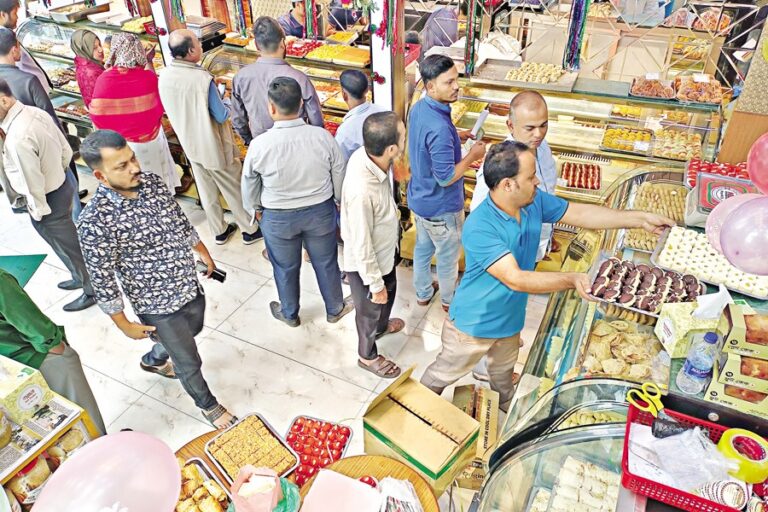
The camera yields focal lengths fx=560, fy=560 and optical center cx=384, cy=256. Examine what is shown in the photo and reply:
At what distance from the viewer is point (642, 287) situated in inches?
102

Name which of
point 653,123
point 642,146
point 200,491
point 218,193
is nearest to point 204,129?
point 218,193

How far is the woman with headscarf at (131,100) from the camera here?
4.69m

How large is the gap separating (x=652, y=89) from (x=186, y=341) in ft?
12.3

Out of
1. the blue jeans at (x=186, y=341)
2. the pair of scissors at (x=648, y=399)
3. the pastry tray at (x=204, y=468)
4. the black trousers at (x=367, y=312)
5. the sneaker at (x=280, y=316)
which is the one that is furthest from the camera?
the sneaker at (x=280, y=316)

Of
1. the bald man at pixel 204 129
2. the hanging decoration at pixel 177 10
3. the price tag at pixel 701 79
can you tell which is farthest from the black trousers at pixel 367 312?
the hanging decoration at pixel 177 10

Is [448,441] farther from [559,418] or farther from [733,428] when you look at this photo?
[733,428]

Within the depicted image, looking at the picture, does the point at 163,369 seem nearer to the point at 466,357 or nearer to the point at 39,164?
the point at 39,164

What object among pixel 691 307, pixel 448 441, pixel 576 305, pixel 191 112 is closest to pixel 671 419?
pixel 691 307

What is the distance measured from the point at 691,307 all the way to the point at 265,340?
3.11 metres

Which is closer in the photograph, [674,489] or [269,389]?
[674,489]

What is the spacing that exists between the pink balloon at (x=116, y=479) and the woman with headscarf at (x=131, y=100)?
3.48 meters

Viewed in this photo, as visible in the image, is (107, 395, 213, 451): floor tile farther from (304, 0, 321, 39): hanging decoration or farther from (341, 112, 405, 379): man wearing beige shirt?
(304, 0, 321, 39): hanging decoration

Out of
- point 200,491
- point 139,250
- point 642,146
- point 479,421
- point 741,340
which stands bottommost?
point 479,421

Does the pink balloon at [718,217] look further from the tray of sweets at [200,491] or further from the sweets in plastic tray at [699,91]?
the tray of sweets at [200,491]
